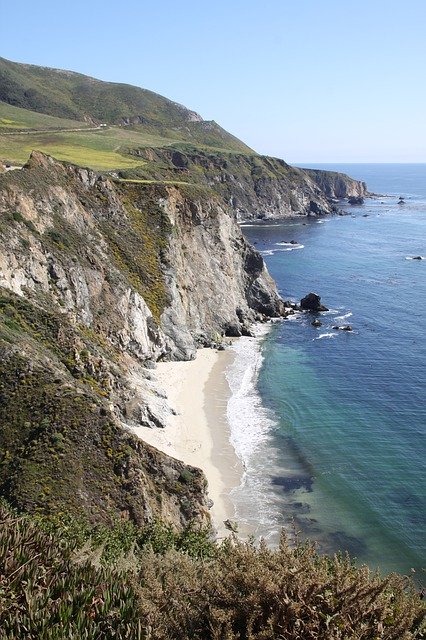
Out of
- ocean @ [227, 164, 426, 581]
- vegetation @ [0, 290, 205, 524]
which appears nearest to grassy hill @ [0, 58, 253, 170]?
ocean @ [227, 164, 426, 581]

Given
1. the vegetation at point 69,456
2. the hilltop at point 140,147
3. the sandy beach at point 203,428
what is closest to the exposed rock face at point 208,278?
the sandy beach at point 203,428

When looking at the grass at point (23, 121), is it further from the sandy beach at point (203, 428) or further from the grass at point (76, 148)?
the sandy beach at point (203, 428)

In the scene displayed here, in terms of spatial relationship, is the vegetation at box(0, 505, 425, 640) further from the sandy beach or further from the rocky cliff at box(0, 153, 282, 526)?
the sandy beach

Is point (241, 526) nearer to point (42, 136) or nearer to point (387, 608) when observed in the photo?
point (387, 608)

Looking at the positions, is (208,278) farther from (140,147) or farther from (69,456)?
(140,147)

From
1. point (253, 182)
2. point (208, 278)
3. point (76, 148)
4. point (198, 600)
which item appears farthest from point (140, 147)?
point (198, 600)

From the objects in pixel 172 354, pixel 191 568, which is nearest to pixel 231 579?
pixel 191 568
